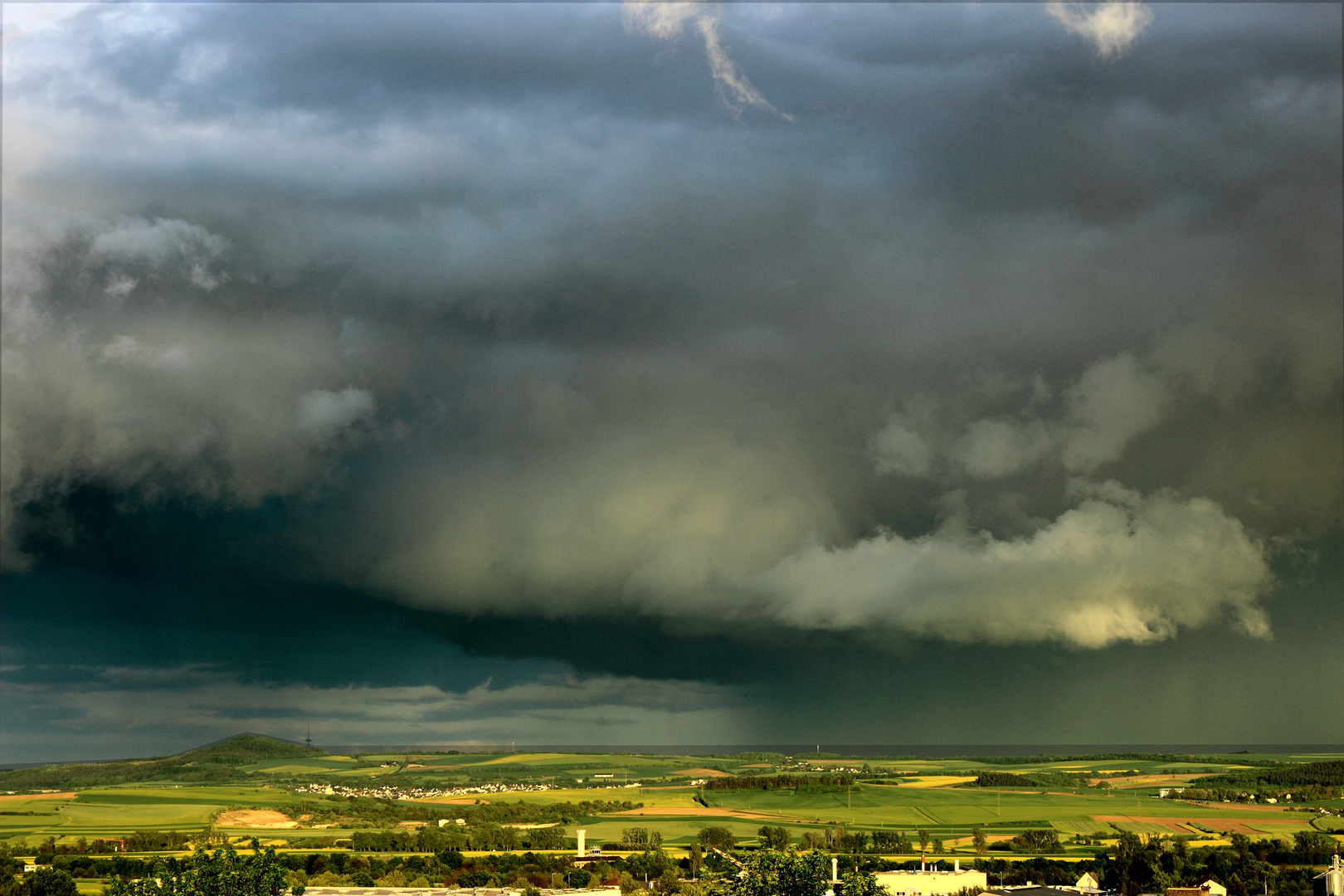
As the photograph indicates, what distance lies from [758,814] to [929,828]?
3711 cm

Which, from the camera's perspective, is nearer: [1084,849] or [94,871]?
[94,871]

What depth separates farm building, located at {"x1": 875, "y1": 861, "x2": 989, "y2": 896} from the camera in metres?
89.9

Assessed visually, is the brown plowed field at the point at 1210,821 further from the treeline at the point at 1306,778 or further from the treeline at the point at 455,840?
the treeline at the point at 455,840

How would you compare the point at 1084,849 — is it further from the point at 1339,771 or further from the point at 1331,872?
the point at 1339,771

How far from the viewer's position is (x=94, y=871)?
389 ft

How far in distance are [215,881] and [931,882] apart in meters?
57.6

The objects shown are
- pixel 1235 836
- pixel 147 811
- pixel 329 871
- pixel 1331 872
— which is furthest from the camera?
pixel 147 811

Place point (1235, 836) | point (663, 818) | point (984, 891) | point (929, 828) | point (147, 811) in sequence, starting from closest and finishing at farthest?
1. point (984, 891)
2. point (1235, 836)
3. point (929, 828)
4. point (663, 818)
5. point (147, 811)

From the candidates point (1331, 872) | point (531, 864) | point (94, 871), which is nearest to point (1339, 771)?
point (1331, 872)

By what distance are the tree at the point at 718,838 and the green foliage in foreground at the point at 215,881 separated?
2724 inches

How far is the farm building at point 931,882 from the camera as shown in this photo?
89938 mm

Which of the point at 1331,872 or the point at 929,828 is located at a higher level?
the point at 1331,872

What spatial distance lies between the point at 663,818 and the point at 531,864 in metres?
62.4

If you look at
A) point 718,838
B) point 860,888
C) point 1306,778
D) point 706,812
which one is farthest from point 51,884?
point 1306,778
